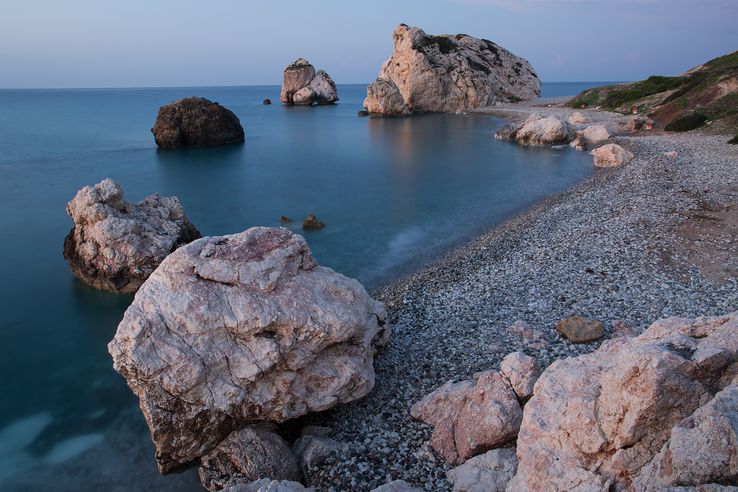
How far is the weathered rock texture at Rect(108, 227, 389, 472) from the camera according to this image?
9.31m

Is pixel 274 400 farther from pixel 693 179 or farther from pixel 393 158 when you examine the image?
pixel 393 158

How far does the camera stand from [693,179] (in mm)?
26594

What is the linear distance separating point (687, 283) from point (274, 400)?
12402 millimetres

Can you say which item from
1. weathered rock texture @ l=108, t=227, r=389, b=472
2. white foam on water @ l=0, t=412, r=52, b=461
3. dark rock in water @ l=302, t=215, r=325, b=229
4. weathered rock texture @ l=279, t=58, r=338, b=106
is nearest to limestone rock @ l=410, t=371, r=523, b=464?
weathered rock texture @ l=108, t=227, r=389, b=472

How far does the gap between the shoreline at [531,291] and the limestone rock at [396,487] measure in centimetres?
55

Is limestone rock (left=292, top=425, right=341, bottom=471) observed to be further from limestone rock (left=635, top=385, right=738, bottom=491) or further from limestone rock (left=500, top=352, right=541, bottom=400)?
limestone rock (left=635, top=385, right=738, bottom=491)

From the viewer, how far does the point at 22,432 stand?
39.5 feet

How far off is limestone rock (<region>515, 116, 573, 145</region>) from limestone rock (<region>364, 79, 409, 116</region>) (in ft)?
125

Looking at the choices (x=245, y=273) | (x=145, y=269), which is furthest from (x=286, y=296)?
(x=145, y=269)

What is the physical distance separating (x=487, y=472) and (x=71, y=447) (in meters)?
9.13

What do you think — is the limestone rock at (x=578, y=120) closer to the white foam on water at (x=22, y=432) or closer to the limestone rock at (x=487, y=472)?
the limestone rock at (x=487, y=472)

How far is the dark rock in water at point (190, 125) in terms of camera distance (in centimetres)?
5225

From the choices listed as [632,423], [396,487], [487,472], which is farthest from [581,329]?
[396,487]

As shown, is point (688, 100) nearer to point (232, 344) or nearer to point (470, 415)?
point (470, 415)
